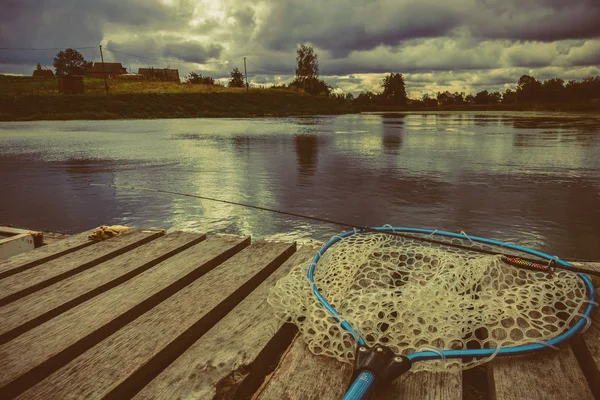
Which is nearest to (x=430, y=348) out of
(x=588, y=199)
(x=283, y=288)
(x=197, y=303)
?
(x=283, y=288)

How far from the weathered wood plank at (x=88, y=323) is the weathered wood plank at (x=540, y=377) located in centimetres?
188

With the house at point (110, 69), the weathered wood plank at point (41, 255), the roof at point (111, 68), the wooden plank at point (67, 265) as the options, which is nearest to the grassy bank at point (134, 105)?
the weathered wood plank at point (41, 255)

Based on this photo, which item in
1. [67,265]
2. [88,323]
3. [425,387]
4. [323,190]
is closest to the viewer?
[425,387]

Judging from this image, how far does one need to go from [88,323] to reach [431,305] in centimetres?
182

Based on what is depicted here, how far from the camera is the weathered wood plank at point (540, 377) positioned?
1.58 meters

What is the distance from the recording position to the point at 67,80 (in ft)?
210

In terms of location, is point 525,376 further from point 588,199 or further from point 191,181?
point 191,181

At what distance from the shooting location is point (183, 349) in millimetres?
1994

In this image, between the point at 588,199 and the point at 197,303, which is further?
the point at 588,199

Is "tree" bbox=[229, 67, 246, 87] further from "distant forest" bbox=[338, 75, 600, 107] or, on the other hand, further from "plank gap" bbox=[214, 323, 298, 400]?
"plank gap" bbox=[214, 323, 298, 400]

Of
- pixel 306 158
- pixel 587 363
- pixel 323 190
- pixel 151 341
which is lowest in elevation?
pixel 323 190

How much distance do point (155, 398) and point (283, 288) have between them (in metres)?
0.86

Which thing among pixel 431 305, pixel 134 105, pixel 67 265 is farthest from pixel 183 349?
pixel 134 105

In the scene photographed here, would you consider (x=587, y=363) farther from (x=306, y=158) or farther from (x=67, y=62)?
(x=67, y=62)
